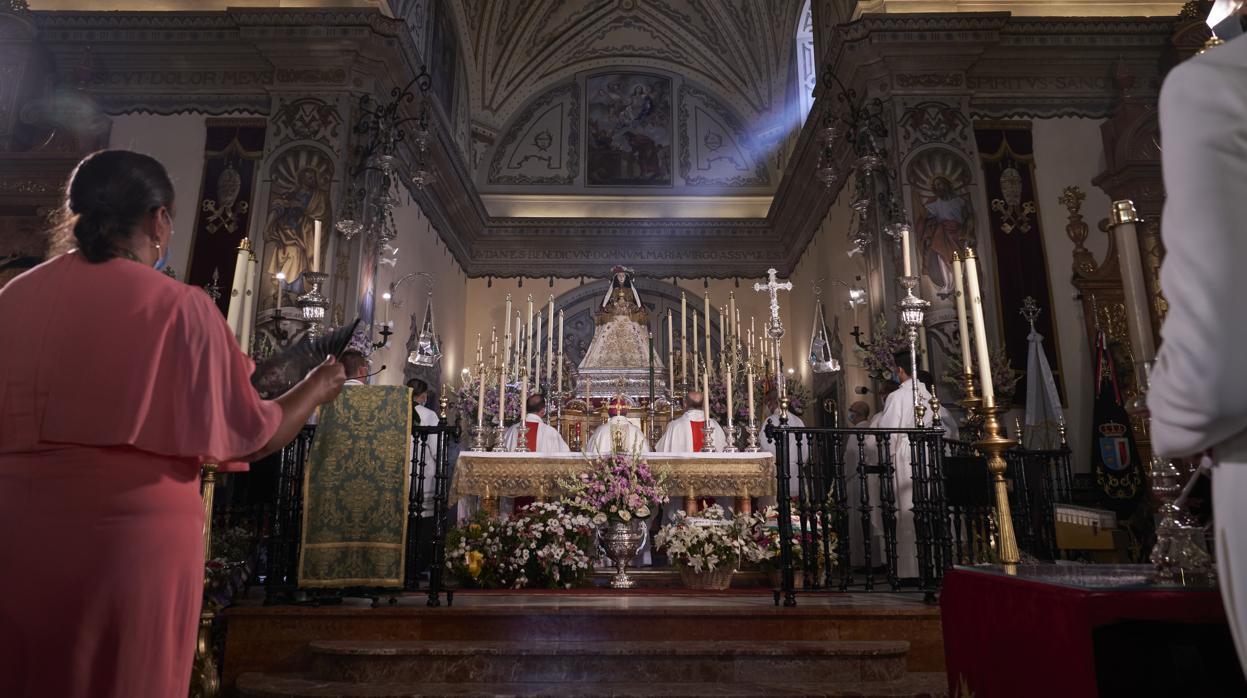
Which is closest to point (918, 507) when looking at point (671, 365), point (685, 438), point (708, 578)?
point (708, 578)

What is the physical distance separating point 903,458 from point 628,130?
11.0 metres

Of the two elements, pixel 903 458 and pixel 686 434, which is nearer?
pixel 903 458

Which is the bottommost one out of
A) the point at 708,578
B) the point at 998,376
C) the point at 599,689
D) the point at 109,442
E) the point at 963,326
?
the point at 599,689

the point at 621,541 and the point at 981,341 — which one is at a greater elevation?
the point at 981,341

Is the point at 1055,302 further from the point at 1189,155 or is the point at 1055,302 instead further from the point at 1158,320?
the point at 1189,155

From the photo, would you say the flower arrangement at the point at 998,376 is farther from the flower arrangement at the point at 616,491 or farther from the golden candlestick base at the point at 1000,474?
the golden candlestick base at the point at 1000,474

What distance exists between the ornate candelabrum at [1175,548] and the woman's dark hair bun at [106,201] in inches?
95.9

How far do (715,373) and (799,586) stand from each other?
6.78 m

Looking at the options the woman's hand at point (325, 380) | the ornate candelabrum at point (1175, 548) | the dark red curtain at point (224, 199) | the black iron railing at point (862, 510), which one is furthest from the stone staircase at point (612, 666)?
the dark red curtain at point (224, 199)

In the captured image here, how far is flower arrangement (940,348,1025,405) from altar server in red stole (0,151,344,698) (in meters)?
7.19

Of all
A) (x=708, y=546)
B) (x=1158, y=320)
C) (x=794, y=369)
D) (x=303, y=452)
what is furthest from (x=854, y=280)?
(x=303, y=452)

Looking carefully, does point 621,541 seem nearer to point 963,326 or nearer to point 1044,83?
point 963,326

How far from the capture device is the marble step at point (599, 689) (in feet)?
11.6

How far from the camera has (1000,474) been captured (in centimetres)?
302
